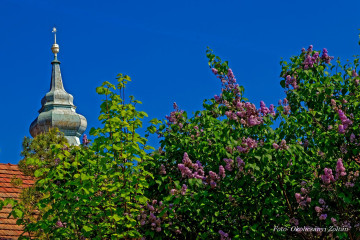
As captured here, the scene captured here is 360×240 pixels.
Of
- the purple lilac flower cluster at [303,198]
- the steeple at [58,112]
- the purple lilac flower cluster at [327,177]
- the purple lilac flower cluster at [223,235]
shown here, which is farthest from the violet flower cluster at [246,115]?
the steeple at [58,112]

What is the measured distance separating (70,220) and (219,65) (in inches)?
130

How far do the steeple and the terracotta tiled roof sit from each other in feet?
117

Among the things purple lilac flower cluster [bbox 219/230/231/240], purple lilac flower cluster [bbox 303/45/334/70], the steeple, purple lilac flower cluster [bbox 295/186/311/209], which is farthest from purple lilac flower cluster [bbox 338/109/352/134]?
the steeple

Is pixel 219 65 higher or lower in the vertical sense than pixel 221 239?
higher

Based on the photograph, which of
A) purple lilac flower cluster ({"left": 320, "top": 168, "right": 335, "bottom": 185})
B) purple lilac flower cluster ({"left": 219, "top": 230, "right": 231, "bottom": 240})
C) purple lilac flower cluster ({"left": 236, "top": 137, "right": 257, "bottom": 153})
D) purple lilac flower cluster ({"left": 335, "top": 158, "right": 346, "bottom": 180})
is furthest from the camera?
purple lilac flower cluster ({"left": 219, "top": 230, "right": 231, "bottom": 240})

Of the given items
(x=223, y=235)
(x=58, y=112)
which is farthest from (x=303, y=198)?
(x=58, y=112)

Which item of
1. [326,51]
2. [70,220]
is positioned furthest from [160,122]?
[326,51]

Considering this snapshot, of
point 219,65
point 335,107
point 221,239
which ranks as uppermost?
point 219,65

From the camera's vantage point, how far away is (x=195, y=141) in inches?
411

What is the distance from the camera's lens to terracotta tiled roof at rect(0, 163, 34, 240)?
13.7m

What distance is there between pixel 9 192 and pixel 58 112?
3826 centimetres

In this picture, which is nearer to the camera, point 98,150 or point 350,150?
point 350,150

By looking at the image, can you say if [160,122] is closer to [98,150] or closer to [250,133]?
[98,150]

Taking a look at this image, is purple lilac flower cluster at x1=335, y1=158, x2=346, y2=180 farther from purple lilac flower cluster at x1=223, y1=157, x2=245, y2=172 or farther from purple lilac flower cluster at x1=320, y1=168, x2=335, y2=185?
purple lilac flower cluster at x1=223, y1=157, x2=245, y2=172
